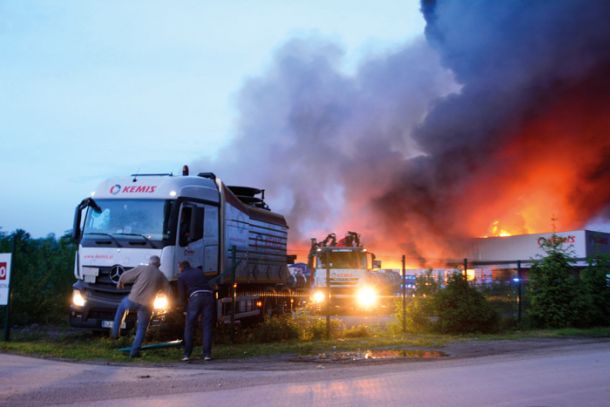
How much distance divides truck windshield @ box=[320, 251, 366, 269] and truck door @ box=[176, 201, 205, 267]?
12.7 metres

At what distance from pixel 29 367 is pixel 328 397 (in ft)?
17.7

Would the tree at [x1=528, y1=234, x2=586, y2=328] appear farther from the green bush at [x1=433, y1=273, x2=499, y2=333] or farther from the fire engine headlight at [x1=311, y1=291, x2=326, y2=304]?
the fire engine headlight at [x1=311, y1=291, x2=326, y2=304]

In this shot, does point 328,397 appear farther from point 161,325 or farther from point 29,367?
point 161,325

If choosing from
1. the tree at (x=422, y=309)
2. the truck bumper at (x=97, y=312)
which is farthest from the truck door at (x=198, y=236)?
the tree at (x=422, y=309)

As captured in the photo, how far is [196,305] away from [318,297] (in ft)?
49.5

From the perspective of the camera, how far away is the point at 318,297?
26375 millimetres

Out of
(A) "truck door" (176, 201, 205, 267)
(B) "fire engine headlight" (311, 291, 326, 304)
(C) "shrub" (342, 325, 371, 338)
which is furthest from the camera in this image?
(B) "fire engine headlight" (311, 291, 326, 304)

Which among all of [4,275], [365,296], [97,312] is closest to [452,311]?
[97,312]

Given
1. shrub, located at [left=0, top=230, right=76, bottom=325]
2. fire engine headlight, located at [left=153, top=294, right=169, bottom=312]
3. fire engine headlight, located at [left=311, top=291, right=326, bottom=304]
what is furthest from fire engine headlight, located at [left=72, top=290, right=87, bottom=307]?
fire engine headlight, located at [left=311, top=291, right=326, bottom=304]


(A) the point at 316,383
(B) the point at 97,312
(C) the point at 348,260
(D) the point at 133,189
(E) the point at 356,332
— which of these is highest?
(D) the point at 133,189

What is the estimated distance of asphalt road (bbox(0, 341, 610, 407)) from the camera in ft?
25.0

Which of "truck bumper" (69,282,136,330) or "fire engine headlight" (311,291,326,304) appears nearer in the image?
"truck bumper" (69,282,136,330)

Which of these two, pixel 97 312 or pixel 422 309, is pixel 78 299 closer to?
pixel 97 312

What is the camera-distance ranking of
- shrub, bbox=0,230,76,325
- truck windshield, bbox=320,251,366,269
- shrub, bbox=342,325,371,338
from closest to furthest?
shrub, bbox=342,325,371,338
shrub, bbox=0,230,76,325
truck windshield, bbox=320,251,366,269
